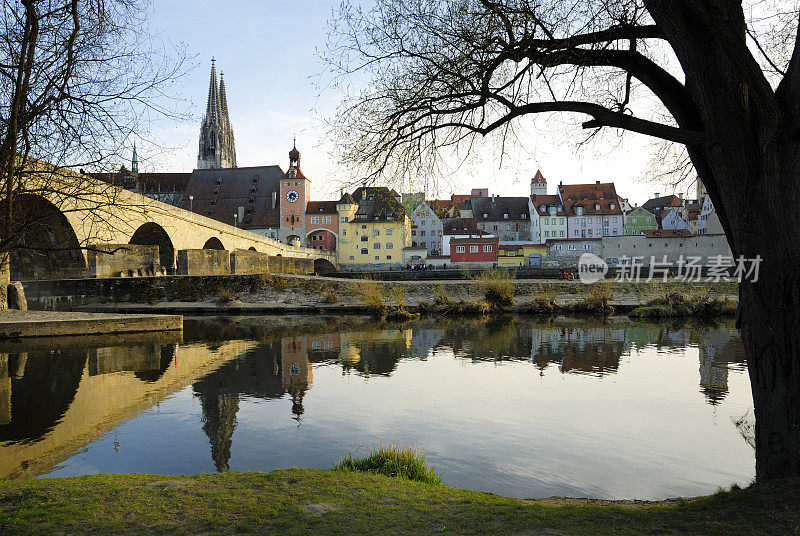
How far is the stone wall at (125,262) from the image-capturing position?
28.5m

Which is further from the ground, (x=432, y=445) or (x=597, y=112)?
(x=597, y=112)

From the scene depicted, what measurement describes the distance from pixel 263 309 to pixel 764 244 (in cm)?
2555

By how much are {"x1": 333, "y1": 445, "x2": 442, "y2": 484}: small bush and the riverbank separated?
19752 millimetres

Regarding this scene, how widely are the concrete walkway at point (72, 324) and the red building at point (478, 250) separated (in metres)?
57.1

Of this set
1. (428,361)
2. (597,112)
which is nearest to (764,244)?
(597,112)

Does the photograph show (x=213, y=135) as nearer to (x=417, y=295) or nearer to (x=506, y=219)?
(x=506, y=219)

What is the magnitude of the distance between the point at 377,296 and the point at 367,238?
59.4 m

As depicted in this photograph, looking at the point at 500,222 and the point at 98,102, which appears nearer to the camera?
the point at 98,102

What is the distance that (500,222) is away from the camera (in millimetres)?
95625

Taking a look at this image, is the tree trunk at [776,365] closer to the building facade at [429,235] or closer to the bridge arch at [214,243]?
the bridge arch at [214,243]

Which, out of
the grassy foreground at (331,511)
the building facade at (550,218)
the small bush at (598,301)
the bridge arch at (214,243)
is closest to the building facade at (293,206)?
the building facade at (550,218)

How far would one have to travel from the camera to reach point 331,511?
3719 mm

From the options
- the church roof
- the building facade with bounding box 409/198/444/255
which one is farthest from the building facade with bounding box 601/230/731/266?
the church roof

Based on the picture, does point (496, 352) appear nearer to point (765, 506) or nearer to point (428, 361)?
point (428, 361)
